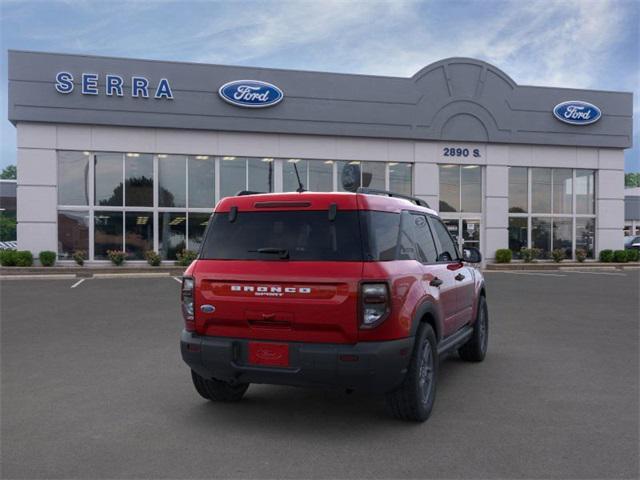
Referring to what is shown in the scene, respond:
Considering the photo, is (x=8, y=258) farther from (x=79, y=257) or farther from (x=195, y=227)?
(x=195, y=227)

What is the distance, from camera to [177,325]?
32.2 feet

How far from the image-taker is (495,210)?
87.2 feet

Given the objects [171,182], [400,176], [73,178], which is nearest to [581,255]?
[400,176]

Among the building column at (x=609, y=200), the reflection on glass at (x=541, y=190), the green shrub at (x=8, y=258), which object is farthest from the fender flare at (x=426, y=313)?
the building column at (x=609, y=200)

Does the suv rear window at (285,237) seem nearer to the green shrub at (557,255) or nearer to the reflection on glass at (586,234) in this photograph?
the green shrub at (557,255)

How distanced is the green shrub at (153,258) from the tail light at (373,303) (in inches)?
766

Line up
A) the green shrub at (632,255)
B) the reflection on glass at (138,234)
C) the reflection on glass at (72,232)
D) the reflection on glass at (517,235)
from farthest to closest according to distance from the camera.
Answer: the green shrub at (632,255)
the reflection on glass at (517,235)
the reflection on glass at (138,234)
the reflection on glass at (72,232)

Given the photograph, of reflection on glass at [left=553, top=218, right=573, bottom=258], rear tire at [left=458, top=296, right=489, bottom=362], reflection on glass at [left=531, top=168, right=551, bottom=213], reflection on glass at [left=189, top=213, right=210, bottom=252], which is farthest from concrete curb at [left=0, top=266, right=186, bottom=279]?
reflection on glass at [left=553, top=218, right=573, bottom=258]

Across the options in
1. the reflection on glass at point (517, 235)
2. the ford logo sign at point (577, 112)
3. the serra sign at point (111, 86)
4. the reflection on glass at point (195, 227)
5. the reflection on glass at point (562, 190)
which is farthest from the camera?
the reflection on glass at point (562, 190)

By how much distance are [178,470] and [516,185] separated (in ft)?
85.0

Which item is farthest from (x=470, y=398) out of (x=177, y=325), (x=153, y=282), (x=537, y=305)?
(x=153, y=282)

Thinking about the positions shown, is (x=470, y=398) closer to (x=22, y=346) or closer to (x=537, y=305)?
(x=22, y=346)

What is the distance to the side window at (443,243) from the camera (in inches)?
233

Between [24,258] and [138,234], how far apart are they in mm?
4207
